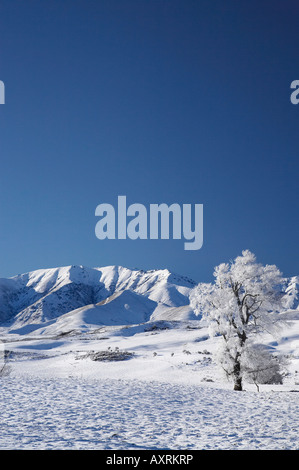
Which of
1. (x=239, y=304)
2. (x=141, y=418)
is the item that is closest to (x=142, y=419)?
(x=141, y=418)

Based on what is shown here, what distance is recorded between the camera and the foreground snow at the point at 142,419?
12.5m

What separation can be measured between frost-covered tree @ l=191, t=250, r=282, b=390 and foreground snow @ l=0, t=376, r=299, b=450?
10.3 ft

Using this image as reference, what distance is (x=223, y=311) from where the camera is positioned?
85.5 ft

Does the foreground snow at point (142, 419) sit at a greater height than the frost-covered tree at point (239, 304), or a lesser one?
lesser

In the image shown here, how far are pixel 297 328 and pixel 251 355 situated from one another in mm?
44999

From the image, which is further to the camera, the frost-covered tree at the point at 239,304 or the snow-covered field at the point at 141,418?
the frost-covered tree at the point at 239,304

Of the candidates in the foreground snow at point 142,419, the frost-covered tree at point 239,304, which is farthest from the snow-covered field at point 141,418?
the frost-covered tree at point 239,304

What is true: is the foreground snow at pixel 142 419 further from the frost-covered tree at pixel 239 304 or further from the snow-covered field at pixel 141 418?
the frost-covered tree at pixel 239 304

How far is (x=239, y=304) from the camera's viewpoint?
26.7 meters

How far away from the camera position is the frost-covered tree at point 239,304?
1026 inches

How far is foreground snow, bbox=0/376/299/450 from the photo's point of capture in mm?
12516

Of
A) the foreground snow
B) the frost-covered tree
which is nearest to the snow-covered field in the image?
the foreground snow

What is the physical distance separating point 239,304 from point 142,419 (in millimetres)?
13176

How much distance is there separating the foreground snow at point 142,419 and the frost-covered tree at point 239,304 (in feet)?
10.3
